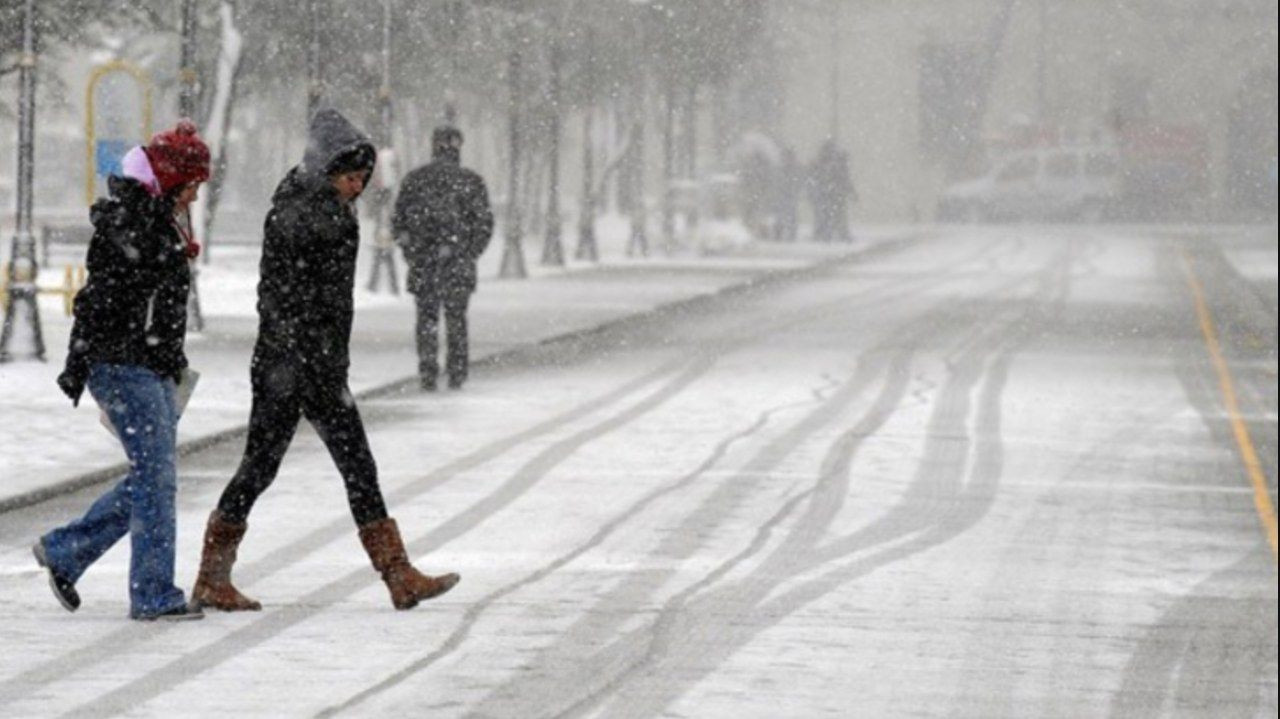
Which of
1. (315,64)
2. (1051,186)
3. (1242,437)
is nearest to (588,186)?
(315,64)

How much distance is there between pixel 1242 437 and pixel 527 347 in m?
8.85

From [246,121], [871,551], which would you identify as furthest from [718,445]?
[246,121]

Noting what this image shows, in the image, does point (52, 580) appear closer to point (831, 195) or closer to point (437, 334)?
point (437, 334)

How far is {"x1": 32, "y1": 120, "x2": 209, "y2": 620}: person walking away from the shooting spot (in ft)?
34.6

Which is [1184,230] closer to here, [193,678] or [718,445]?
[718,445]

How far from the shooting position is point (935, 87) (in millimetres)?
83875

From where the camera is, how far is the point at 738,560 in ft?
43.5

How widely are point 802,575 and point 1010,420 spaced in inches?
333

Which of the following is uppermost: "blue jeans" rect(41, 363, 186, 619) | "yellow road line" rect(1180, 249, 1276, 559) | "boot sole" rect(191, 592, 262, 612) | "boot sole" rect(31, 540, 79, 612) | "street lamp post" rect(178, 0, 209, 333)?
"street lamp post" rect(178, 0, 209, 333)

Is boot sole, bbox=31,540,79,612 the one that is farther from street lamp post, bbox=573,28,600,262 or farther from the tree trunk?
street lamp post, bbox=573,28,600,262

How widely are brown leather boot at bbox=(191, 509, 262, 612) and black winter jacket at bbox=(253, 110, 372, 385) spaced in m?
0.60

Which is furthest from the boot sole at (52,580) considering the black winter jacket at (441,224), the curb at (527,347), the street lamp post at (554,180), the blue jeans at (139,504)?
the street lamp post at (554,180)

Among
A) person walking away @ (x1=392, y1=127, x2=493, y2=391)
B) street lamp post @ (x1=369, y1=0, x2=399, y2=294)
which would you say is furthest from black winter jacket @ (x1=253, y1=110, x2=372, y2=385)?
street lamp post @ (x1=369, y1=0, x2=399, y2=294)

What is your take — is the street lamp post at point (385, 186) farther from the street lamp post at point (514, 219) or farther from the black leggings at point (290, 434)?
the black leggings at point (290, 434)
